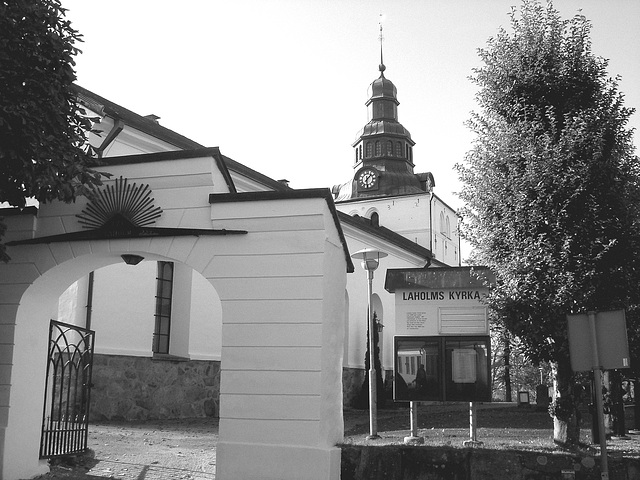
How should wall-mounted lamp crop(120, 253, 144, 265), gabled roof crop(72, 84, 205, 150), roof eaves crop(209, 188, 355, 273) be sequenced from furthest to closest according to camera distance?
gabled roof crop(72, 84, 205, 150), wall-mounted lamp crop(120, 253, 144, 265), roof eaves crop(209, 188, 355, 273)

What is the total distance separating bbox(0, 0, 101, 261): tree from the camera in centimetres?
780

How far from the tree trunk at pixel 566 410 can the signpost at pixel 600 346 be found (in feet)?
7.15

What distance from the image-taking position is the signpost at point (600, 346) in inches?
303

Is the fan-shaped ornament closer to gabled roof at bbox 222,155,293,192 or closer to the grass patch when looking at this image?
the grass patch

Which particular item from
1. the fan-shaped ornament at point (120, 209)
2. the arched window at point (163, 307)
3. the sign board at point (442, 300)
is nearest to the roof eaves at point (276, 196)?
the fan-shaped ornament at point (120, 209)

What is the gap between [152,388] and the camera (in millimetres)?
19094

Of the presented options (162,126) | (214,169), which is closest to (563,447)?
(214,169)

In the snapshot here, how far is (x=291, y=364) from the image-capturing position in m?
8.33

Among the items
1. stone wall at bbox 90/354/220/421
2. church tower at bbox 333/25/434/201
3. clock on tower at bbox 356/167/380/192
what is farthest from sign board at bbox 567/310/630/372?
clock on tower at bbox 356/167/380/192

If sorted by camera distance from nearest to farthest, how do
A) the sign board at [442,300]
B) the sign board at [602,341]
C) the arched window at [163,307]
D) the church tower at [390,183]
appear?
the sign board at [602,341] < the sign board at [442,300] < the arched window at [163,307] < the church tower at [390,183]

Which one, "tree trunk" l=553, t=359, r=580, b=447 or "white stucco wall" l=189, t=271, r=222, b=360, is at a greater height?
"white stucco wall" l=189, t=271, r=222, b=360

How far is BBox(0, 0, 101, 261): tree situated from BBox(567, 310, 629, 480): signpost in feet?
19.2

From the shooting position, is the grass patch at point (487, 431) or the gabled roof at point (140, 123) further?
the gabled roof at point (140, 123)

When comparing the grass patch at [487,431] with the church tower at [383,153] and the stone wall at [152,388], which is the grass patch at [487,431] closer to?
the stone wall at [152,388]
